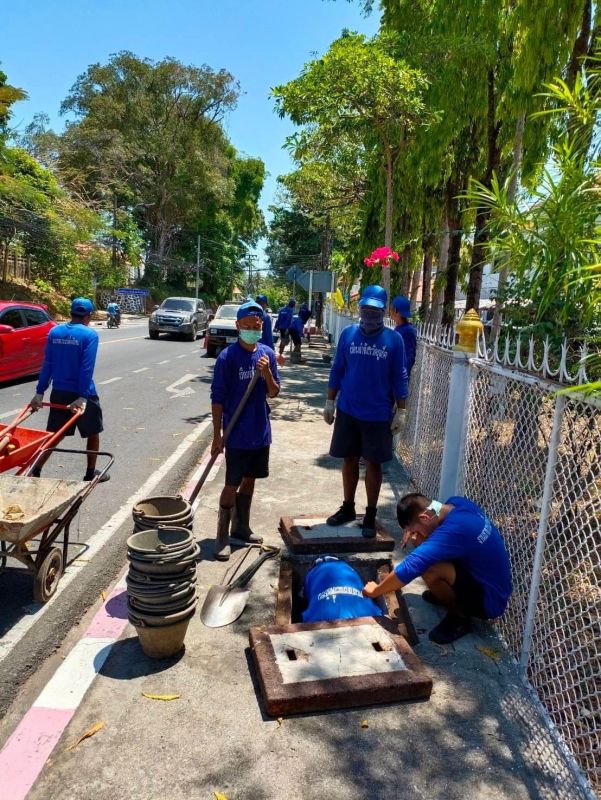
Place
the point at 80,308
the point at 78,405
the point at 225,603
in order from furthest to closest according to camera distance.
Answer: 1. the point at 80,308
2. the point at 78,405
3. the point at 225,603

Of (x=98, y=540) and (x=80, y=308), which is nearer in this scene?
(x=98, y=540)

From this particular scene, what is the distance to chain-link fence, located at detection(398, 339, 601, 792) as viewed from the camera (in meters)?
2.78

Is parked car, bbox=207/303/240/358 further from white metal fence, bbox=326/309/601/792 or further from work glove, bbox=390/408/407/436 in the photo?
work glove, bbox=390/408/407/436

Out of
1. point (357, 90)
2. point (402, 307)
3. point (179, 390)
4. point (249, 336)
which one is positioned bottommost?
point (179, 390)

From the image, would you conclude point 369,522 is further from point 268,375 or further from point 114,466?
point 114,466

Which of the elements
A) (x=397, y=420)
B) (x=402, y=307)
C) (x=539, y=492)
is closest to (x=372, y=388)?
(x=397, y=420)

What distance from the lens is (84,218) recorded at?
30.9 meters

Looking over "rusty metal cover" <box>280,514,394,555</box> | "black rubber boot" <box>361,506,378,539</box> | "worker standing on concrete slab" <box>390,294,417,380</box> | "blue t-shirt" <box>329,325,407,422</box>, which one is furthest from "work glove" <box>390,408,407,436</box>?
"worker standing on concrete slab" <box>390,294,417,380</box>

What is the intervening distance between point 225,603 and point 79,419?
2.64 m

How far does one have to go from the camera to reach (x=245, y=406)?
4.48m

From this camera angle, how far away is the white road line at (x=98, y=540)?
11.1 feet

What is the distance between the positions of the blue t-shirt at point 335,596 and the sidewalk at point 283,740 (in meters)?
0.40

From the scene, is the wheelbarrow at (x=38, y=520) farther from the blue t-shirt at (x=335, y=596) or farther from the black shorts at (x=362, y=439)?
the black shorts at (x=362, y=439)

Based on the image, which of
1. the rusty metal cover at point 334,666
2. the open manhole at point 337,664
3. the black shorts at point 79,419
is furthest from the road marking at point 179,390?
the rusty metal cover at point 334,666
